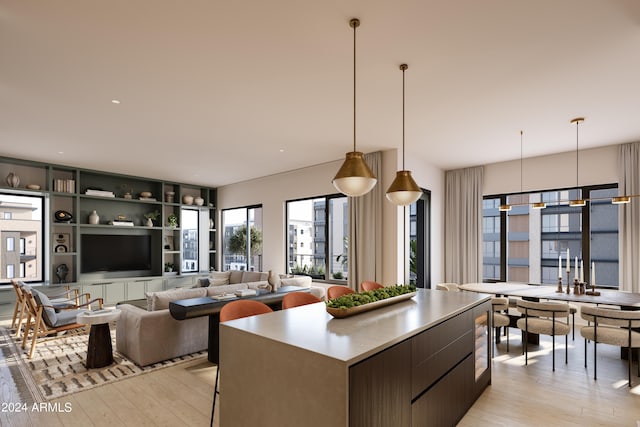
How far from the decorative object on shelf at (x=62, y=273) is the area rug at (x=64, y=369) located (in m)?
2.34

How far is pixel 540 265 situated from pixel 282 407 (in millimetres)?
6148

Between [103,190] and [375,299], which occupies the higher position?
[103,190]

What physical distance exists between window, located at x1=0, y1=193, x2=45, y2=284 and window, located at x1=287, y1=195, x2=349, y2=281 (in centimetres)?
482

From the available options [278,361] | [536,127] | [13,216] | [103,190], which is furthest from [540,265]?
[13,216]

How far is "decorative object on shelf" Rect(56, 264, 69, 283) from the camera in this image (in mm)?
6832

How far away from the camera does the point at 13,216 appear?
21.9 feet

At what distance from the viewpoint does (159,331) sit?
12.8ft

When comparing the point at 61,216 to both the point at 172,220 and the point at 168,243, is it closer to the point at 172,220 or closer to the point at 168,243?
the point at 172,220

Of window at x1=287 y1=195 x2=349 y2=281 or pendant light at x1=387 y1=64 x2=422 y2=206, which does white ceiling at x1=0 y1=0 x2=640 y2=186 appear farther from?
window at x1=287 y1=195 x2=349 y2=281

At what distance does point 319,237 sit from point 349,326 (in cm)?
507

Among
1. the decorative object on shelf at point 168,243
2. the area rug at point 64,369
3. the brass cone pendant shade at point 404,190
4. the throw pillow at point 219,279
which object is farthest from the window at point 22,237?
the brass cone pendant shade at point 404,190

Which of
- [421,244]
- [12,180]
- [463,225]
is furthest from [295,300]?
[12,180]

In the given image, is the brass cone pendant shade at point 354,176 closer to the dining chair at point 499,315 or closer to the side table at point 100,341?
the dining chair at point 499,315

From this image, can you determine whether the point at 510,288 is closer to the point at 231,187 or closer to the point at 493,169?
the point at 493,169
